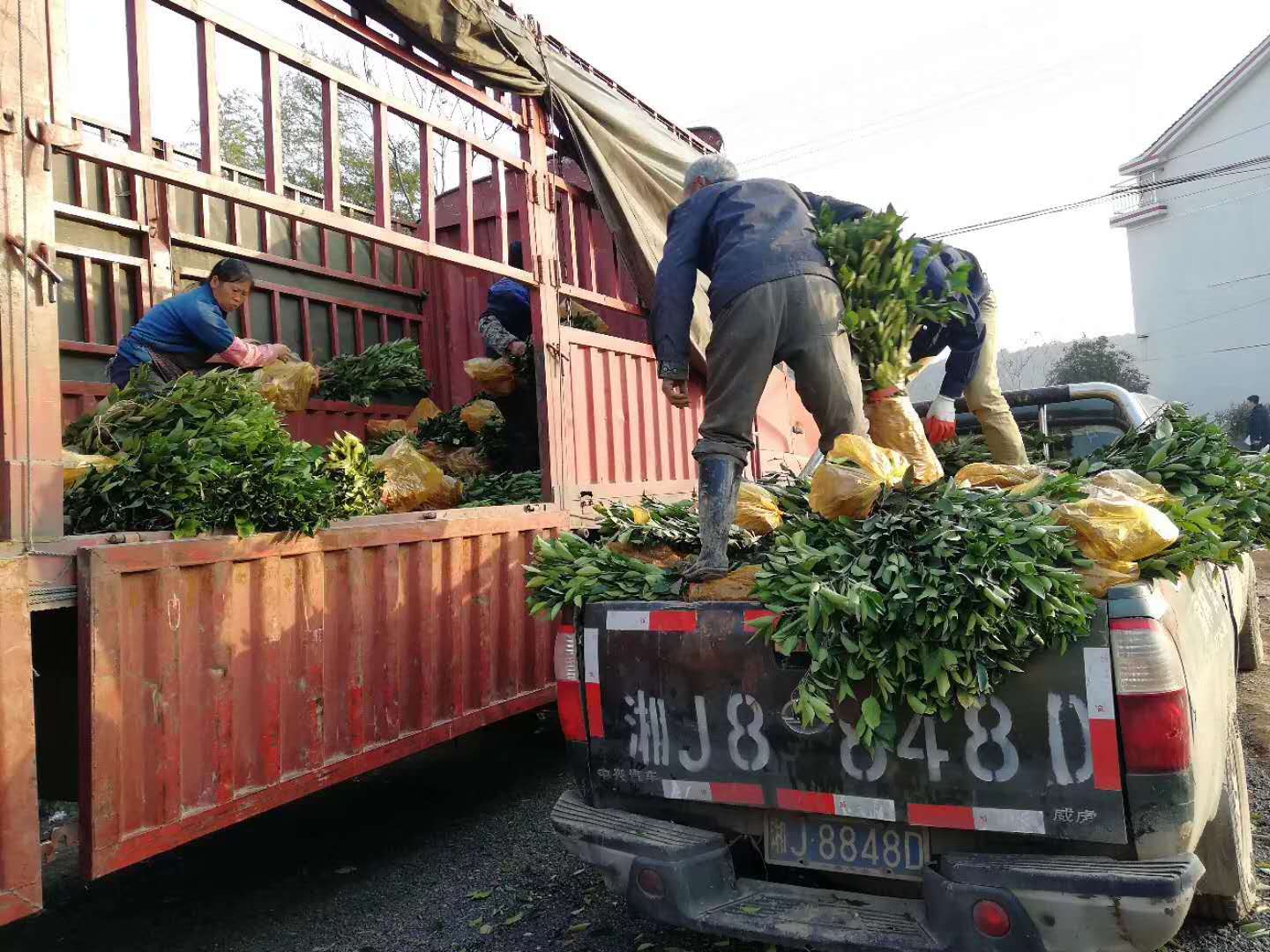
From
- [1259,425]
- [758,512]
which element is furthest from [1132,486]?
[1259,425]

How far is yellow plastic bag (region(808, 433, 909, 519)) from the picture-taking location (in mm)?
2768

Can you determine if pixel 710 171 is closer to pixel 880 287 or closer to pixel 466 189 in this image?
pixel 880 287

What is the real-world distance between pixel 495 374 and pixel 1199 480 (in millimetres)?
3900

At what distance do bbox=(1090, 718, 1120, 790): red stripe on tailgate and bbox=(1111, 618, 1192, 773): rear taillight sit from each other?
0.07 feet

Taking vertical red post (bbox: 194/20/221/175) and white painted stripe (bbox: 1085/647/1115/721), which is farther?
vertical red post (bbox: 194/20/221/175)

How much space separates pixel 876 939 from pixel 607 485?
3036mm

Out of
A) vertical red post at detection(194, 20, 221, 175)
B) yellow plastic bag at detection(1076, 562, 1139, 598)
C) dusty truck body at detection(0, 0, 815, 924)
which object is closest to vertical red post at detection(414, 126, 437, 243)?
dusty truck body at detection(0, 0, 815, 924)

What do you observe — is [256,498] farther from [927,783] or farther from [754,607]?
[927,783]

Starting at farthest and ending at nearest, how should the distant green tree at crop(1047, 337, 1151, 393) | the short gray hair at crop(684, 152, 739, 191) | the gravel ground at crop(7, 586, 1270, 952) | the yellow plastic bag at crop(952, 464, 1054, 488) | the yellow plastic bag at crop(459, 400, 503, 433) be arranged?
the distant green tree at crop(1047, 337, 1151, 393) → the yellow plastic bag at crop(459, 400, 503, 433) → the short gray hair at crop(684, 152, 739, 191) → the yellow plastic bag at crop(952, 464, 1054, 488) → the gravel ground at crop(7, 586, 1270, 952)

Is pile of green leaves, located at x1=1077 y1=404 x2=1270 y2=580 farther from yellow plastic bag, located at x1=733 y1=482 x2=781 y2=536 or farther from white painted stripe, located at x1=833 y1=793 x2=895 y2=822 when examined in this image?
yellow plastic bag, located at x1=733 y1=482 x2=781 y2=536

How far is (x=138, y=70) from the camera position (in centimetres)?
296

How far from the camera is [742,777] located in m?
2.53

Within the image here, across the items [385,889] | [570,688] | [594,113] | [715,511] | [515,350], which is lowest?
[385,889]

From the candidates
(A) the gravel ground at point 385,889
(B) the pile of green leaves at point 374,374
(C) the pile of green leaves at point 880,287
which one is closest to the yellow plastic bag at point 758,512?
(C) the pile of green leaves at point 880,287
